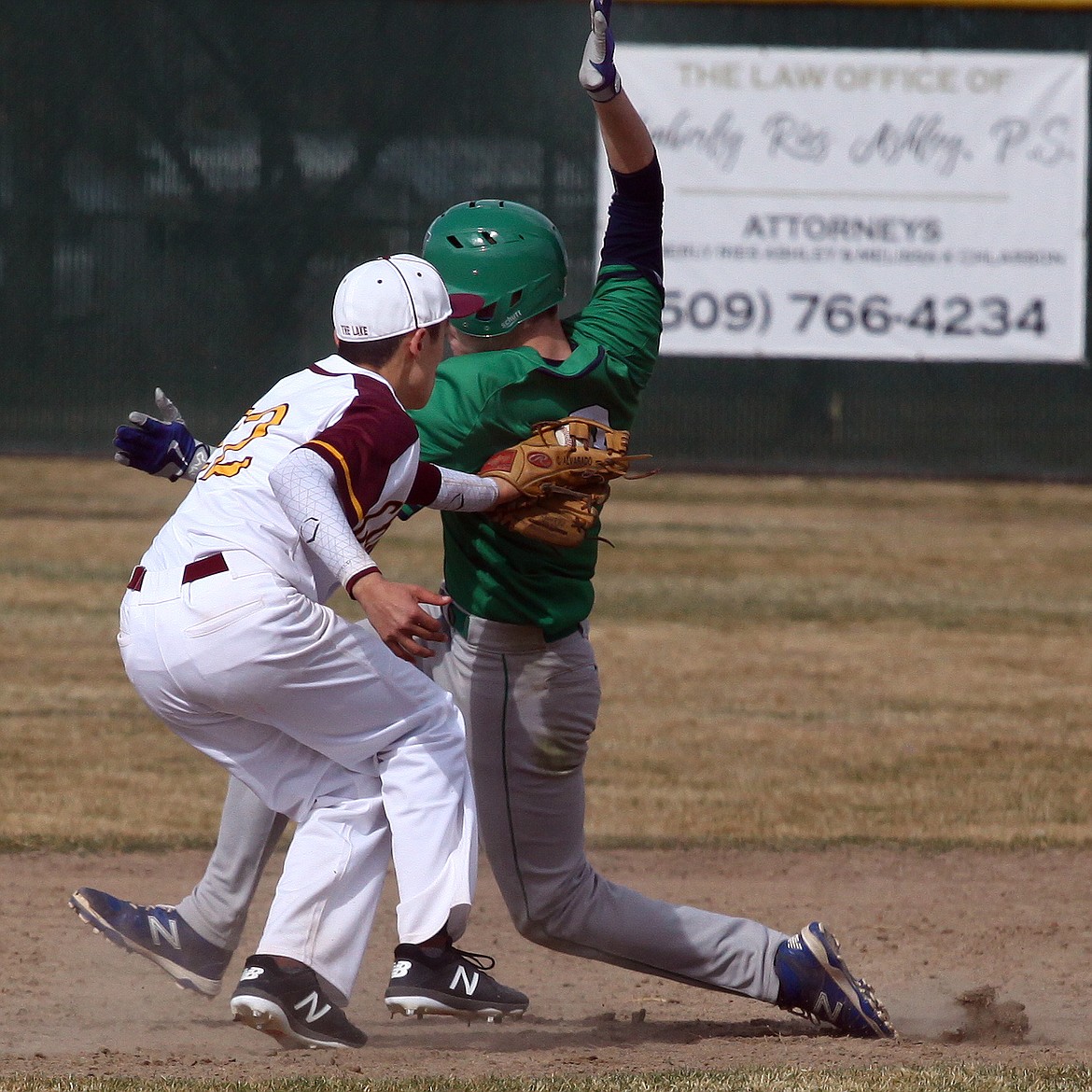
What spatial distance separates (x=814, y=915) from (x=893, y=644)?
4506 millimetres

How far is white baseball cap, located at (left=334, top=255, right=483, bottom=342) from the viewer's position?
345 cm

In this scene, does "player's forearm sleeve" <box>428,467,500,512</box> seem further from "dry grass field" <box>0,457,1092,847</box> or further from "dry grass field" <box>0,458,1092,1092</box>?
"dry grass field" <box>0,457,1092,847</box>

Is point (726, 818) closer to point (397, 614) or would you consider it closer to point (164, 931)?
point (164, 931)

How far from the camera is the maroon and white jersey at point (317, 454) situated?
325 centimetres

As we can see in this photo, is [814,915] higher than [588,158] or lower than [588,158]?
lower

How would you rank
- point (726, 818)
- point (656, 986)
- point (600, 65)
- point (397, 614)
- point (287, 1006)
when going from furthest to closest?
1. point (726, 818)
2. point (656, 986)
3. point (600, 65)
4. point (287, 1006)
5. point (397, 614)

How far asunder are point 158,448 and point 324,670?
863 millimetres

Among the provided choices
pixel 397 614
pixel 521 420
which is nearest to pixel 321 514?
pixel 397 614

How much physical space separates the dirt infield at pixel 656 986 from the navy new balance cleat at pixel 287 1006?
7.5 inches

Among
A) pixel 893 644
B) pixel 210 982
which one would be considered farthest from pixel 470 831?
pixel 893 644

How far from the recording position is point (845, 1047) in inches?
150

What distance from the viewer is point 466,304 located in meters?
3.73

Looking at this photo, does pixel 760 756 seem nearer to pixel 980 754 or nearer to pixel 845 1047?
pixel 980 754

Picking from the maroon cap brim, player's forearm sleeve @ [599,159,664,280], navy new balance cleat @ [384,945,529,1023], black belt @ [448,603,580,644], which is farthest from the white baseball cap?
navy new balance cleat @ [384,945,529,1023]
